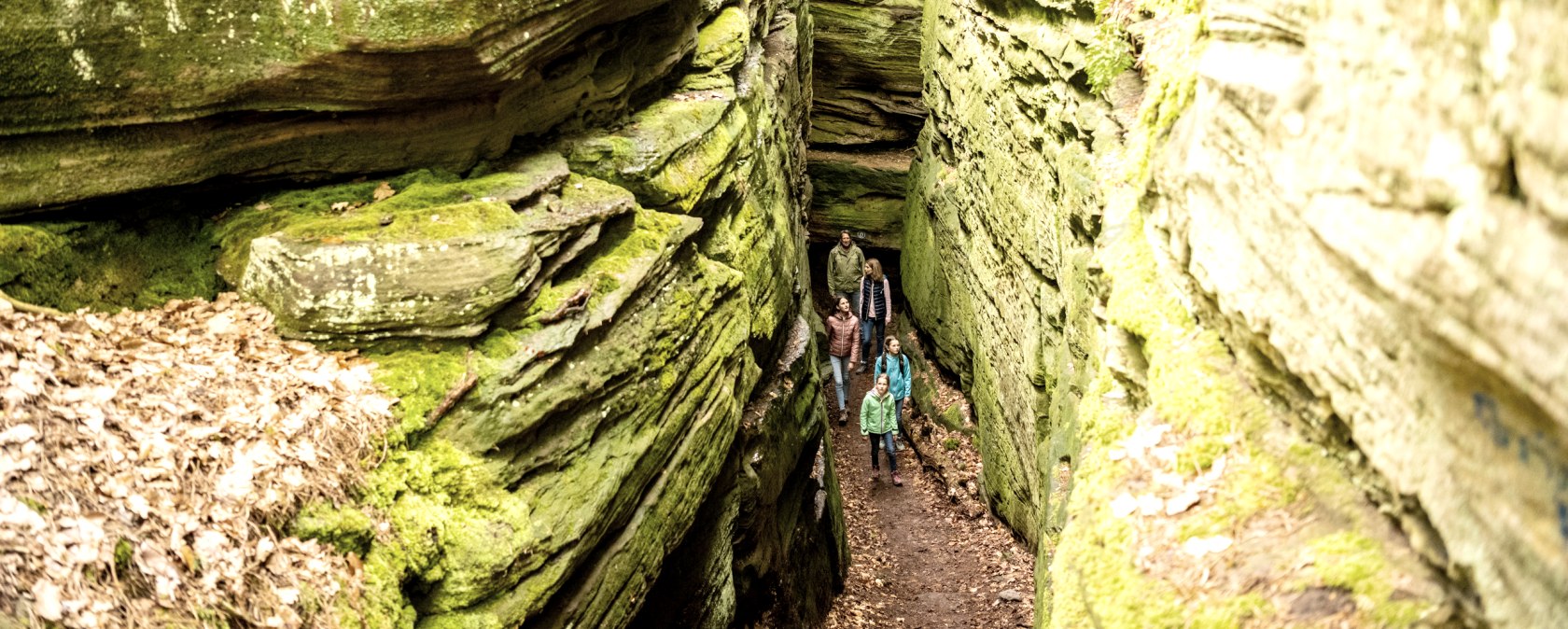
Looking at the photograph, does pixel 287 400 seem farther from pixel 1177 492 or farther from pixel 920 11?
pixel 920 11

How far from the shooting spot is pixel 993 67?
13.3 m

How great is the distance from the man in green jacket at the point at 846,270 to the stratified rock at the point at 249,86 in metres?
10.3

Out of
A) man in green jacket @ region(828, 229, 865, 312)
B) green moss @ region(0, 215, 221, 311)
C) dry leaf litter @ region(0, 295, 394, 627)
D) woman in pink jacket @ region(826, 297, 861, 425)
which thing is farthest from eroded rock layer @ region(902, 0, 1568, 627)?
man in green jacket @ region(828, 229, 865, 312)

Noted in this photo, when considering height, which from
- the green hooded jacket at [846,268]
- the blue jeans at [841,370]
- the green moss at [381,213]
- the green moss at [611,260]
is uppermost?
the green moss at [381,213]

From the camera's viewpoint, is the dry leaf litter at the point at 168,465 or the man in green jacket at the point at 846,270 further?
the man in green jacket at the point at 846,270

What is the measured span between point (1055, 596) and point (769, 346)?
725cm

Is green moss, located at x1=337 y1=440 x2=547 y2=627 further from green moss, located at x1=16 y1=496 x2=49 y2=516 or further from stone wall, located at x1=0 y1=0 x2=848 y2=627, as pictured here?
green moss, located at x1=16 y1=496 x2=49 y2=516

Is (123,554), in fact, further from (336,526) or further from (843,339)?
(843,339)

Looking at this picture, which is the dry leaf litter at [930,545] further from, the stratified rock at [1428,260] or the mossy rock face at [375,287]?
the stratified rock at [1428,260]

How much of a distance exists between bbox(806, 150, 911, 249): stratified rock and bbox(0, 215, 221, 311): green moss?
1661 centimetres

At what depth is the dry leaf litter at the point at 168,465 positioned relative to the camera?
15.1 feet

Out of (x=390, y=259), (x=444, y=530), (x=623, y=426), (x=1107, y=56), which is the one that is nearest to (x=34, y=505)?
(x=444, y=530)

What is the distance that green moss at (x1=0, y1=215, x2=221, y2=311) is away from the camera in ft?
20.4

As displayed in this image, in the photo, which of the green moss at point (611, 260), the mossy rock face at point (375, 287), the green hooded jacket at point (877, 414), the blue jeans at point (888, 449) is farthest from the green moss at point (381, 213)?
the blue jeans at point (888, 449)
